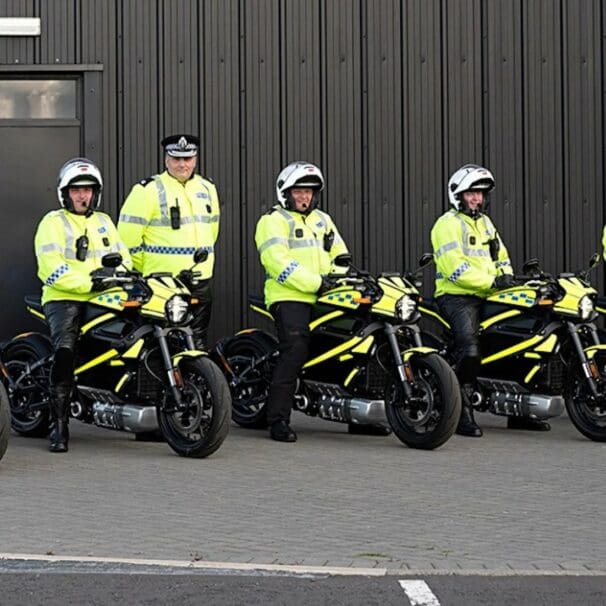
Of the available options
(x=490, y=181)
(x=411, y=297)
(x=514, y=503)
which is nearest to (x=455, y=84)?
(x=490, y=181)

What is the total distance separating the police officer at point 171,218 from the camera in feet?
42.3

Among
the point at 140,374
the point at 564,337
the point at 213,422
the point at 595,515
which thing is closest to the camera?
the point at 595,515

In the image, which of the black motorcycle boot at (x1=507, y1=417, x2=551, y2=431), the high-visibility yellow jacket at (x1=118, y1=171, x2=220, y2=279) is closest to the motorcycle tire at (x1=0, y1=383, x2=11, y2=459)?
the high-visibility yellow jacket at (x1=118, y1=171, x2=220, y2=279)

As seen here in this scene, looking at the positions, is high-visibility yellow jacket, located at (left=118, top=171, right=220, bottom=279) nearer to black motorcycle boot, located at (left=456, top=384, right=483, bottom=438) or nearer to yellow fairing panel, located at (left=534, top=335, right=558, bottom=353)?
black motorcycle boot, located at (left=456, top=384, right=483, bottom=438)

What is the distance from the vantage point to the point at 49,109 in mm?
16031

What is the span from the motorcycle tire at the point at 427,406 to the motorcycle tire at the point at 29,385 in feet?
8.30

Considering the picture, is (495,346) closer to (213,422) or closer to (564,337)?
(564,337)

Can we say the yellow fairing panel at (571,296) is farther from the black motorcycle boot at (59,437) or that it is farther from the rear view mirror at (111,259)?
the black motorcycle boot at (59,437)

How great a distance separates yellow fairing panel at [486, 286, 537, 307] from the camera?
42.0 ft

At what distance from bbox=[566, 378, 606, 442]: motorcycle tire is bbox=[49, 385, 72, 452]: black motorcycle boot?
3631mm

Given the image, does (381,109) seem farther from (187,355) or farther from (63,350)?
(187,355)

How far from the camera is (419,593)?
270 inches

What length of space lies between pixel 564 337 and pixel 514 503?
3562 millimetres

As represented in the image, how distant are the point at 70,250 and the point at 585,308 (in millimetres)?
3787
